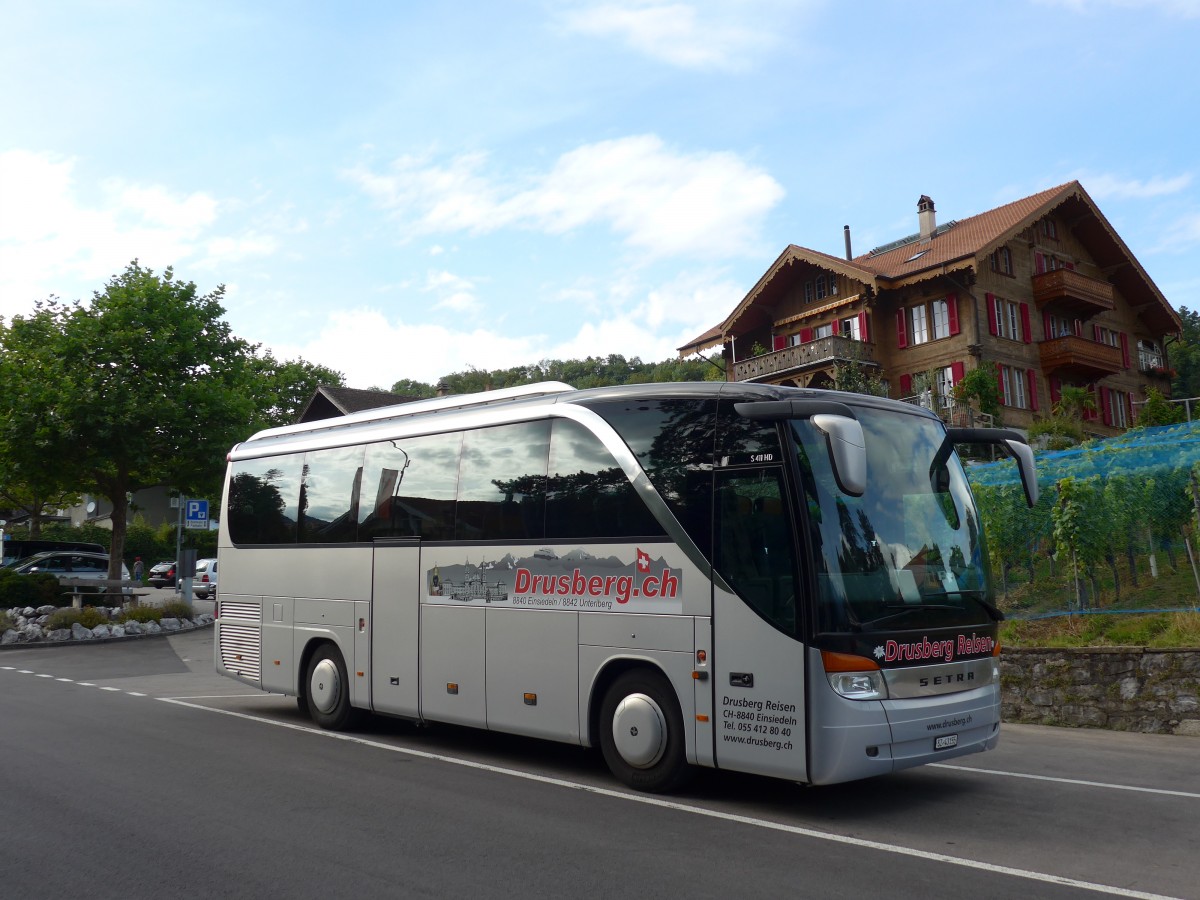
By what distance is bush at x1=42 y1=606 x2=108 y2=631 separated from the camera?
25656 mm

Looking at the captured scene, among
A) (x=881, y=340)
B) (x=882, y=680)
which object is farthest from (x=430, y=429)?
(x=881, y=340)

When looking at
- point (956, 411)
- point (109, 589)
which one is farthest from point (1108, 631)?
point (109, 589)

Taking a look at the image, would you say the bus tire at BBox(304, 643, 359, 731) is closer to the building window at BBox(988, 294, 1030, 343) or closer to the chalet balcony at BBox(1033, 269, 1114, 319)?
the building window at BBox(988, 294, 1030, 343)

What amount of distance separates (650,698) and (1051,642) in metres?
7.88

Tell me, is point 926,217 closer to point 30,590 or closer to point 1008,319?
point 1008,319

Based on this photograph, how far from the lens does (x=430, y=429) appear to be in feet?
37.0

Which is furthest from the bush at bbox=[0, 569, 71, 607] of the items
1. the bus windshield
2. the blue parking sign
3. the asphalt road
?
the bus windshield

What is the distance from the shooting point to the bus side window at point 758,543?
7.59 meters

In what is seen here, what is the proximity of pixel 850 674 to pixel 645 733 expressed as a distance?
1865 mm

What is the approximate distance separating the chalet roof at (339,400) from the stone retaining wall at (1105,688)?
1381 inches

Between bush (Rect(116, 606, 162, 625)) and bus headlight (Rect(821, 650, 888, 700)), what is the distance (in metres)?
24.1

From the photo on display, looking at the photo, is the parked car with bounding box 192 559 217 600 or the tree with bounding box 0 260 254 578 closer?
the tree with bounding box 0 260 254 578

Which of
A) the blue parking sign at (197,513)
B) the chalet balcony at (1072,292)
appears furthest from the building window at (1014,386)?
the blue parking sign at (197,513)

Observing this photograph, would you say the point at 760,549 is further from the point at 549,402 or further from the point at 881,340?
the point at 881,340
